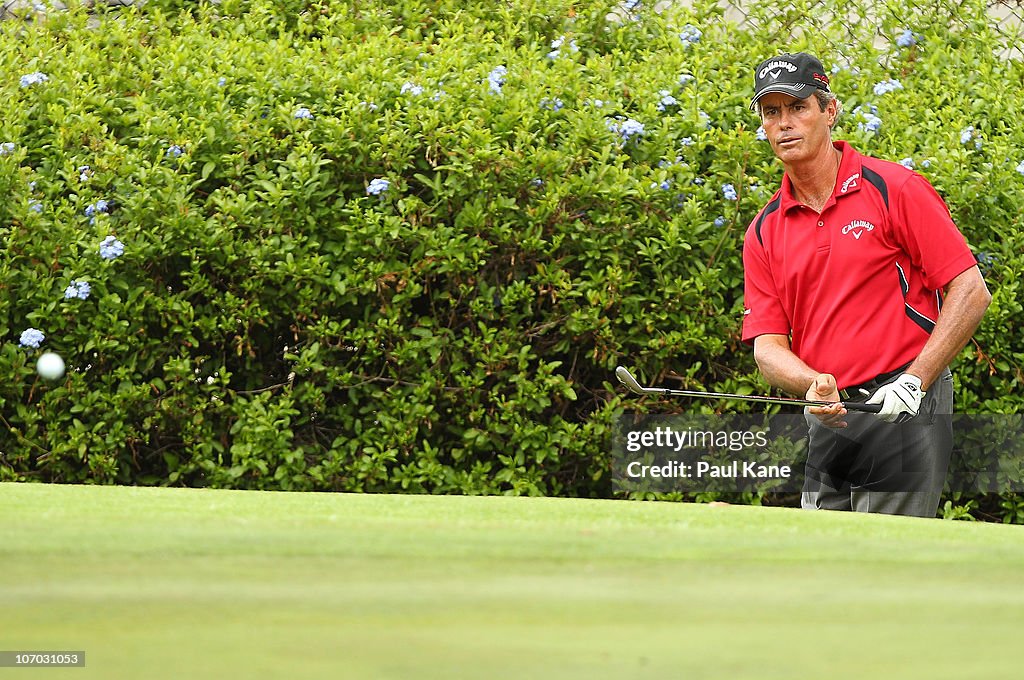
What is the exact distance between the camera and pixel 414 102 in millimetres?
5418

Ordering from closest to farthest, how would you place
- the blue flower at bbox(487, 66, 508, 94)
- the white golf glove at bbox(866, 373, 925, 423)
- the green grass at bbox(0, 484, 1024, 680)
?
the green grass at bbox(0, 484, 1024, 680) → the white golf glove at bbox(866, 373, 925, 423) → the blue flower at bbox(487, 66, 508, 94)

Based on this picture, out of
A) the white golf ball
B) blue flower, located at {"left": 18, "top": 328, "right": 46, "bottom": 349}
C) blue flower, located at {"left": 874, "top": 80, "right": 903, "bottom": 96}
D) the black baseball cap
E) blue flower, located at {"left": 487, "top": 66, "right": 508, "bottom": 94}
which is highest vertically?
the black baseball cap

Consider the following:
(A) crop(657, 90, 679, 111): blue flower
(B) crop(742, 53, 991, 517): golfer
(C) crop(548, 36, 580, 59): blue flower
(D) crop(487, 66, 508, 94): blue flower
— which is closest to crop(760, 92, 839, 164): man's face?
(B) crop(742, 53, 991, 517): golfer

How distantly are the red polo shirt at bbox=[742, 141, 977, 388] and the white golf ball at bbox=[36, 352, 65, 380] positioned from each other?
9.01 ft

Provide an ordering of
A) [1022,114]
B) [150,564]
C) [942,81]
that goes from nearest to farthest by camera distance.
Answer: [150,564] → [1022,114] → [942,81]

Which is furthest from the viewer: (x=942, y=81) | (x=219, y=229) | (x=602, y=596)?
(x=942, y=81)

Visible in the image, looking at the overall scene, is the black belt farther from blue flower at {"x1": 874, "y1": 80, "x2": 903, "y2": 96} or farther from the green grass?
blue flower at {"x1": 874, "y1": 80, "x2": 903, "y2": 96}

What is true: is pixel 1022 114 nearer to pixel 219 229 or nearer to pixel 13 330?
pixel 219 229

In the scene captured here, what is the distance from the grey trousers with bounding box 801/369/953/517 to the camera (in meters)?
4.43

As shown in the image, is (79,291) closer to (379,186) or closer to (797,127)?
(379,186)

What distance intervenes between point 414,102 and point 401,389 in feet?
3.80

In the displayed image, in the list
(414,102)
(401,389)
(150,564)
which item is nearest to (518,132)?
(414,102)

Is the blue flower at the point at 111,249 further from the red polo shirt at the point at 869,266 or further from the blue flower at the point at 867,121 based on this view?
the blue flower at the point at 867,121

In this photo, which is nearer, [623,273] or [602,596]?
[602,596]
